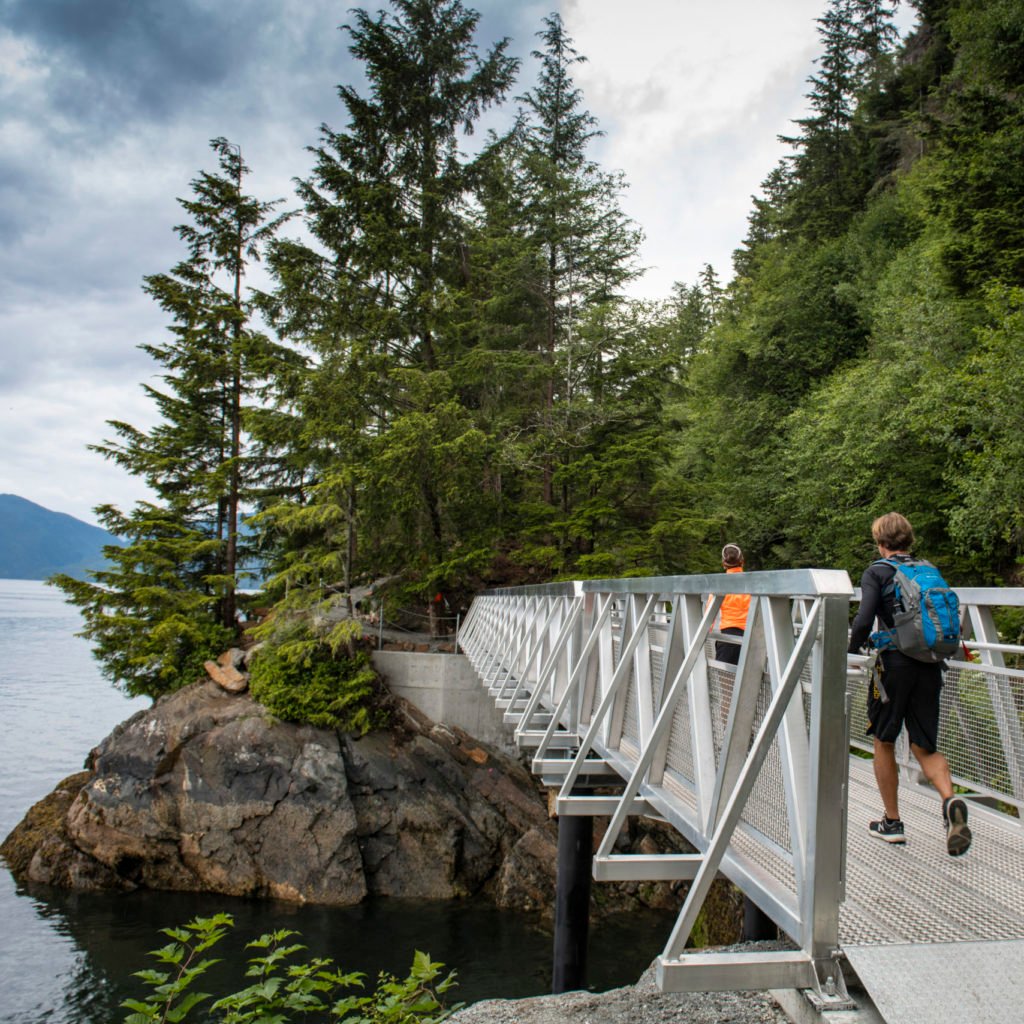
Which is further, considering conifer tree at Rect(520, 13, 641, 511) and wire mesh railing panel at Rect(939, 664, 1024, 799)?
conifer tree at Rect(520, 13, 641, 511)

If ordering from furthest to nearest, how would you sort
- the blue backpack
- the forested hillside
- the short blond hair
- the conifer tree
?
the conifer tree < the forested hillside < the short blond hair < the blue backpack

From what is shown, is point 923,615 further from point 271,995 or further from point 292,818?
point 292,818

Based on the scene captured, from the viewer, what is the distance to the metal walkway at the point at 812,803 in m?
2.02

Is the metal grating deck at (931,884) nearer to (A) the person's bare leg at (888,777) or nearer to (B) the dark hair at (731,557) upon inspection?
(A) the person's bare leg at (888,777)

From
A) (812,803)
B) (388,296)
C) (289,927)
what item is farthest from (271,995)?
(388,296)

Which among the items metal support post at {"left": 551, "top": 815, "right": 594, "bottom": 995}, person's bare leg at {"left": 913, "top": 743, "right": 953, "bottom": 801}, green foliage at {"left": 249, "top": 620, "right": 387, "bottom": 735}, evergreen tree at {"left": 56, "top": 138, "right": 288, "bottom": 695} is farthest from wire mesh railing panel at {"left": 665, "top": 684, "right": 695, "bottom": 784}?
evergreen tree at {"left": 56, "top": 138, "right": 288, "bottom": 695}

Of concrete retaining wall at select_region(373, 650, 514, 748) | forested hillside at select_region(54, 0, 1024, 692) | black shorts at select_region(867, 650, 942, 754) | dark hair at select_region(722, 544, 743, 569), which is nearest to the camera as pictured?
black shorts at select_region(867, 650, 942, 754)

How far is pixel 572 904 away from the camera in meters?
6.56

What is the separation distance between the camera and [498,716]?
15680 millimetres

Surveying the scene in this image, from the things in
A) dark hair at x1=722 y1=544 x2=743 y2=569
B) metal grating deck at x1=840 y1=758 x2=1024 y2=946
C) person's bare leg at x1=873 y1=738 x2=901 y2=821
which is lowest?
metal grating deck at x1=840 y1=758 x2=1024 y2=946

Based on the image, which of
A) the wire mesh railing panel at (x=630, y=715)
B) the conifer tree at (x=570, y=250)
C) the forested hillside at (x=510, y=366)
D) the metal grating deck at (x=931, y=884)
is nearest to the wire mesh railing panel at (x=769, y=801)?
the metal grating deck at (x=931, y=884)

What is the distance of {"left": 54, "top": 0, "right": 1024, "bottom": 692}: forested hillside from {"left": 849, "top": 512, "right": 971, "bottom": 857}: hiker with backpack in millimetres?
10378

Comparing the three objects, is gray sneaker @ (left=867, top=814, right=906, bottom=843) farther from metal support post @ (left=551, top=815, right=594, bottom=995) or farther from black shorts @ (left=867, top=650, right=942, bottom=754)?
metal support post @ (left=551, top=815, right=594, bottom=995)

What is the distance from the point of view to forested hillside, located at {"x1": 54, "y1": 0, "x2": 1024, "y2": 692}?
15.1 m
